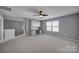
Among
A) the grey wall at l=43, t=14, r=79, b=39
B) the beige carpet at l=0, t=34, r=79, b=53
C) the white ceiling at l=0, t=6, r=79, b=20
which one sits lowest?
the beige carpet at l=0, t=34, r=79, b=53

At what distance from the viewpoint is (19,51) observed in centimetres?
148

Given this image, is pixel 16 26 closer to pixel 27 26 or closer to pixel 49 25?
pixel 27 26

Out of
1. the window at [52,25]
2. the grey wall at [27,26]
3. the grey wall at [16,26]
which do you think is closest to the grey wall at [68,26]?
the window at [52,25]

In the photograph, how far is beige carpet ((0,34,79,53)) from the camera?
146 cm

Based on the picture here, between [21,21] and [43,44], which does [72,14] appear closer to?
[43,44]

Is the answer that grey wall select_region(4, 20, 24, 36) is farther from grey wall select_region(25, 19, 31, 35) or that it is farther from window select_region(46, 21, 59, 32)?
window select_region(46, 21, 59, 32)

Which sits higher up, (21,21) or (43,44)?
(21,21)

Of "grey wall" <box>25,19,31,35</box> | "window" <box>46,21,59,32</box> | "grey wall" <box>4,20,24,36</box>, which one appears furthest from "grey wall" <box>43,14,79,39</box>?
"grey wall" <box>4,20,24,36</box>

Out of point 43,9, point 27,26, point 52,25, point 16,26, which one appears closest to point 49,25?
point 52,25

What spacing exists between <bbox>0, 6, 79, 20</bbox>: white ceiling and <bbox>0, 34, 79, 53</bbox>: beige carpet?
590 millimetres

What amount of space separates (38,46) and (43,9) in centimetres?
89

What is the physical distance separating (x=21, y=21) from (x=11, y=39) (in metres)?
0.51

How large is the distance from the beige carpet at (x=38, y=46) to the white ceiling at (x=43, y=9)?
1.94 ft
